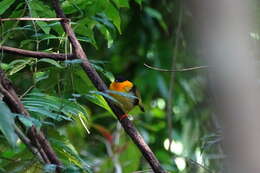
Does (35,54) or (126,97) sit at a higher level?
(35,54)

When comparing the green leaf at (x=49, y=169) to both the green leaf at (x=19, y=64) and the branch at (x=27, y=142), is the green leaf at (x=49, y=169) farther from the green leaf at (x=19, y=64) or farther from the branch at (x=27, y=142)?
the green leaf at (x=19, y=64)

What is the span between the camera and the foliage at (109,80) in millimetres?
2068

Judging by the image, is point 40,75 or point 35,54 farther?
point 40,75

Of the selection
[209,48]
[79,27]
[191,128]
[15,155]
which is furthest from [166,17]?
[209,48]

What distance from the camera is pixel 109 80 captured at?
319 centimetres

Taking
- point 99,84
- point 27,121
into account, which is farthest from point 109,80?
point 27,121

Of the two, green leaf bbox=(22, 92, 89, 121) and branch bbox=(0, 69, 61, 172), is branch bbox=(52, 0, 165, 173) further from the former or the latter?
branch bbox=(0, 69, 61, 172)

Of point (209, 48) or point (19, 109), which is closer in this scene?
point (209, 48)

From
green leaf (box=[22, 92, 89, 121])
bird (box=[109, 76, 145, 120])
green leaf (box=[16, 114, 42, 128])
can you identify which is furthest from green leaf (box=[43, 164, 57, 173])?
bird (box=[109, 76, 145, 120])

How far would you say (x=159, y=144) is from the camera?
5430 mm

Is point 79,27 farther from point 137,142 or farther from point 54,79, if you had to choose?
point 137,142

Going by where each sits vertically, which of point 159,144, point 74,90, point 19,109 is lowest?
point 159,144

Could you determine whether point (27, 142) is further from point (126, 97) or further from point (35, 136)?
point (126, 97)

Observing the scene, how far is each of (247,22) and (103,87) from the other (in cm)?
112
